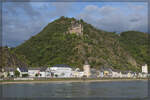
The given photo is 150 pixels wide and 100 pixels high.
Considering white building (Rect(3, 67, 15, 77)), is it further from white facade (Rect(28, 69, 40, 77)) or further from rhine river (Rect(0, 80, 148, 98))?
rhine river (Rect(0, 80, 148, 98))

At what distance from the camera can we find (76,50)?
15025 centimetres

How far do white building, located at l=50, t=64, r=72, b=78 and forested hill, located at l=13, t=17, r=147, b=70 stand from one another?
15.9 m

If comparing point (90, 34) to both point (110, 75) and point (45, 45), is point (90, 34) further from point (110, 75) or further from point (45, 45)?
point (110, 75)

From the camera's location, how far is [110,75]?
422ft

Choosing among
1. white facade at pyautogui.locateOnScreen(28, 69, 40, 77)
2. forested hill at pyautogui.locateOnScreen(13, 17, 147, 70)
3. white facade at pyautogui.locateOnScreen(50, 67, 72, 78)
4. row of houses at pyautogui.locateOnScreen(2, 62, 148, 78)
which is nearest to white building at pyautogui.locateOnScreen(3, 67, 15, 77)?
row of houses at pyautogui.locateOnScreen(2, 62, 148, 78)

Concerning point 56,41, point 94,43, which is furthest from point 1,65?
point 94,43

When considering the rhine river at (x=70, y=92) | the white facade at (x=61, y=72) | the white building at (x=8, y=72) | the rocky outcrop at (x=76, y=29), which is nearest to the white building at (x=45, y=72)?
the white facade at (x=61, y=72)

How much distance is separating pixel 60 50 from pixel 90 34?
143 feet

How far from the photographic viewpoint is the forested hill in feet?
469

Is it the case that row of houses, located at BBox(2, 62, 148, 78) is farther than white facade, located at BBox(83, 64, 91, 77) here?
No

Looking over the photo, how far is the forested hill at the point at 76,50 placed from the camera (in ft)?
469

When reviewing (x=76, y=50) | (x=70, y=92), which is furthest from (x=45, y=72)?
(x=70, y=92)

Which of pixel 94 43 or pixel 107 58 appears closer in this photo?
pixel 107 58

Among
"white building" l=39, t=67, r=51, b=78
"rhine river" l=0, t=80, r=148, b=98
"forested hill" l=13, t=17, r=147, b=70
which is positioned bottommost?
"rhine river" l=0, t=80, r=148, b=98
